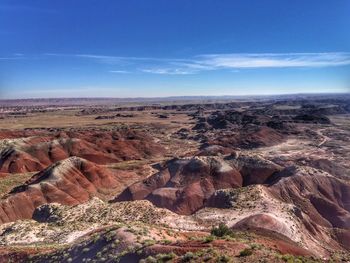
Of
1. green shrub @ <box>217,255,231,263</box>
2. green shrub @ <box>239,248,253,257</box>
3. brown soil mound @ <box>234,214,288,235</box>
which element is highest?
green shrub @ <box>217,255,231,263</box>

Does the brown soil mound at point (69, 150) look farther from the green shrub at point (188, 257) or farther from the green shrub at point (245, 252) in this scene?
the green shrub at point (245, 252)

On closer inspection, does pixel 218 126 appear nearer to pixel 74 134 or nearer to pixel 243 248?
pixel 74 134

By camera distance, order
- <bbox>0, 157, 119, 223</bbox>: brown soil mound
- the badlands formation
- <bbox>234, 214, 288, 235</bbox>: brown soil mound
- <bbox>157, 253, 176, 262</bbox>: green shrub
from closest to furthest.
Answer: <bbox>157, 253, 176, 262</bbox>: green shrub → the badlands formation → <bbox>234, 214, 288, 235</bbox>: brown soil mound → <bbox>0, 157, 119, 223</bbox>: brown soil mound

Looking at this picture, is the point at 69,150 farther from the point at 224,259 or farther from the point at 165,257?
the point at 224,259

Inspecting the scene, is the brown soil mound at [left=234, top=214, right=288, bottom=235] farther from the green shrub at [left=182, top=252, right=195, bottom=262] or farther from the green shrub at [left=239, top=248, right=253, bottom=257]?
the green shrub at [left=182, top=252, right=195, bottom=262]

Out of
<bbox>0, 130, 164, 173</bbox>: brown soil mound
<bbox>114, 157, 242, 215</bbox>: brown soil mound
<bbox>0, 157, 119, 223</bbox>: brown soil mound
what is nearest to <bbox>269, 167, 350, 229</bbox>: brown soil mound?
<bbox>114, 157, 242, 215</bbox>: brown soil mound

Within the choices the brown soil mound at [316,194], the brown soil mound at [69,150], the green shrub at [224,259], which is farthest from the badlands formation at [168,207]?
the brown soil mound at [69,150]

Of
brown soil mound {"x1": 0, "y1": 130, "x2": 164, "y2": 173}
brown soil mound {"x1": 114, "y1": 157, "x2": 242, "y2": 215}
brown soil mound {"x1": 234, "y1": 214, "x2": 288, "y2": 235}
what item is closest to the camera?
brown soil mound {"x1": 234, "y1": 214, "x2": 288, "y2": 235}

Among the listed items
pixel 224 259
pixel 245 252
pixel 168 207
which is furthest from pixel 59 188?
pixel 224 259

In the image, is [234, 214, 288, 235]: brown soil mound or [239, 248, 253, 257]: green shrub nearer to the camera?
[239, 248, 253, 257]: green shrub

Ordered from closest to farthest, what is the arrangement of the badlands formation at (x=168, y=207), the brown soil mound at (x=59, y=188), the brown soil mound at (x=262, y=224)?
the badlands formation at (x=168, y=207), the brown soil mound at (x=262, y=224), the brown soil mound at (x=59, y=188)
